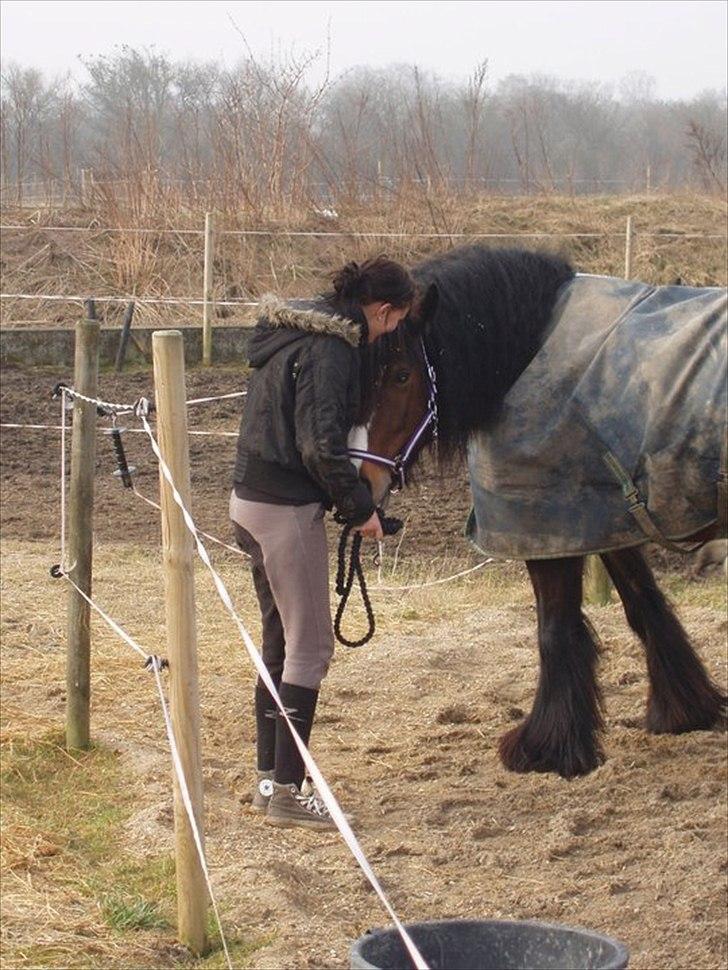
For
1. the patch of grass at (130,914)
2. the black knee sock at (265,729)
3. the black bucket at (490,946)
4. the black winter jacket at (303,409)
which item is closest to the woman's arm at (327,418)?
the black winter jacket at (303,409)

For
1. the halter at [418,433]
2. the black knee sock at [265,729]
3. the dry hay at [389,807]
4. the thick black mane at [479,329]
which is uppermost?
the thick black mane at [479,329]

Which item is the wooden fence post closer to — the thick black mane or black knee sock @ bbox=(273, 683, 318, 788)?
the thick black mane

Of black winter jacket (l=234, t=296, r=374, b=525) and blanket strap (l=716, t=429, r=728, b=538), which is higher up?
black winter jacket (l=234, t=296, r=374, b=525)

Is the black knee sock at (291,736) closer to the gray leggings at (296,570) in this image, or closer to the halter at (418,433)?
the gray leggings at (296,570)

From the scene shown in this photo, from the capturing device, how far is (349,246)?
16.6 meters

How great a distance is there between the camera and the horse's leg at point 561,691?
451 centimetres

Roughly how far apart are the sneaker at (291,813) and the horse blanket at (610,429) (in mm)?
1037

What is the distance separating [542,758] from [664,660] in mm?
655

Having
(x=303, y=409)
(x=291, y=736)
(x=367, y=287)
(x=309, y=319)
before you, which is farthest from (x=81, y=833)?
(x=367, y=287)

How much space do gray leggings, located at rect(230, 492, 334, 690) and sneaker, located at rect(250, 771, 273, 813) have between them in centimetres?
31

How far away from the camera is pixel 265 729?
423 centimetres

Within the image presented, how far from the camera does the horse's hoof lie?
450 cm

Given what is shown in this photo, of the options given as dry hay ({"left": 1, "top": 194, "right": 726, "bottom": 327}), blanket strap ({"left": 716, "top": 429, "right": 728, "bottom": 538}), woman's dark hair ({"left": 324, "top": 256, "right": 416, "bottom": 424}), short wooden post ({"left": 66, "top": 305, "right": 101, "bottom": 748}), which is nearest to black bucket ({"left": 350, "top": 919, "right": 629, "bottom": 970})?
woman's dark hair ({"left": 324, "top": 256, "right": 416, "bottom": 424})

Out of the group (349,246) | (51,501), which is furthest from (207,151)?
(51,501)
